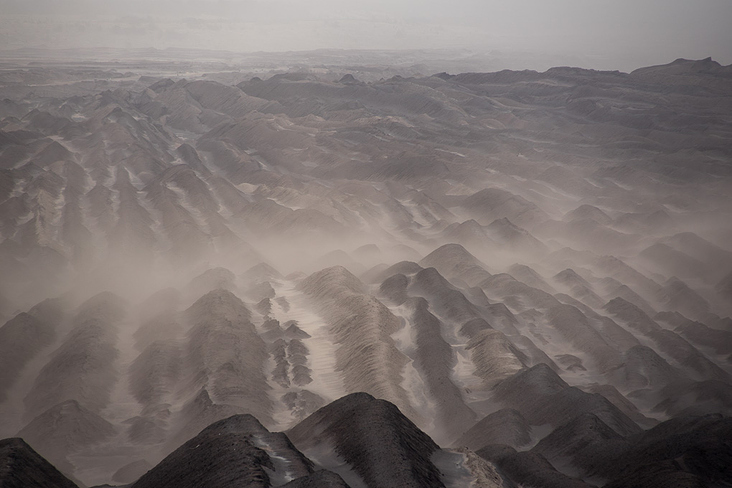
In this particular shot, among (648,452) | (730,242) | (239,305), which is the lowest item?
(730,242)

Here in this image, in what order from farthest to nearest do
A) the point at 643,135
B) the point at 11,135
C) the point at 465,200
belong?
the point at 643,135
the point at 11,135
the point at 465,200

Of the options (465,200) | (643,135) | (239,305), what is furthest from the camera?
(643,135)

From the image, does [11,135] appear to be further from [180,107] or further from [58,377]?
[58,377]

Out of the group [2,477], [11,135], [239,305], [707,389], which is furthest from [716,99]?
[2,477]

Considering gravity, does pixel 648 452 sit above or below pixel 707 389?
above

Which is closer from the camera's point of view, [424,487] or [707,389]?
[424,487]

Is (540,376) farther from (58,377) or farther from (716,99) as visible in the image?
(716,99)

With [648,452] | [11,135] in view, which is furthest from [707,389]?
[11,135]
